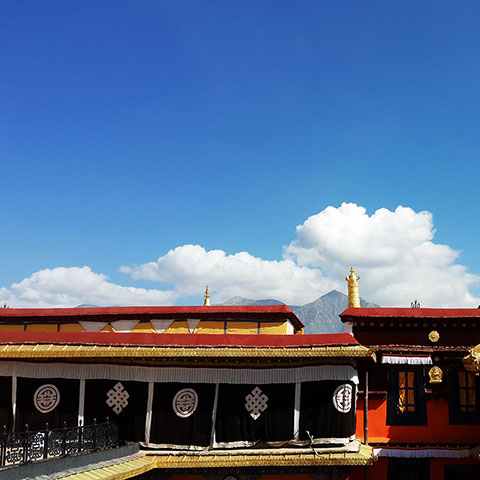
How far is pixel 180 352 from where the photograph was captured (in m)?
15.4

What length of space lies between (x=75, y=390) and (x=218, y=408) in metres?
4.60

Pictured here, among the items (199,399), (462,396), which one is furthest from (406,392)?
(199,399)

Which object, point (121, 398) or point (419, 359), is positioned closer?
point (121, 398)

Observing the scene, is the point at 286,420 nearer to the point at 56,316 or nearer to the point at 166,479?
the point at 166,479

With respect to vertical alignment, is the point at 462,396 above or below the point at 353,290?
below

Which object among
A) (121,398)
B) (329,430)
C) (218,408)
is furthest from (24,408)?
(329,430)

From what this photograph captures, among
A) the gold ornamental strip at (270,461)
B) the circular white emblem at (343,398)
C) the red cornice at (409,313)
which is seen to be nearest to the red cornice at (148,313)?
the red cornice at (409,313)

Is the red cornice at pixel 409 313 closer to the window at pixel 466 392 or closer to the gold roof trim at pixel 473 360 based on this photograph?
the gold roof trim at pixel 473 360

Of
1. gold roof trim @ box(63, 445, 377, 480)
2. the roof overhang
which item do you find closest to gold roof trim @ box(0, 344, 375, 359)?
the roof overhang

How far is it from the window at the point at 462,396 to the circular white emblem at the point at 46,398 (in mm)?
13935

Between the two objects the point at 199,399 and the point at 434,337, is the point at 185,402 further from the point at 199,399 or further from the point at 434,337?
the point at 434,337

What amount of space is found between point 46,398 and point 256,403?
22.0ft

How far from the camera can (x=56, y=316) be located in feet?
71.3

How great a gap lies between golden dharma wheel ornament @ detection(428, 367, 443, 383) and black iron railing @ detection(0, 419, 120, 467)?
1132 cm
